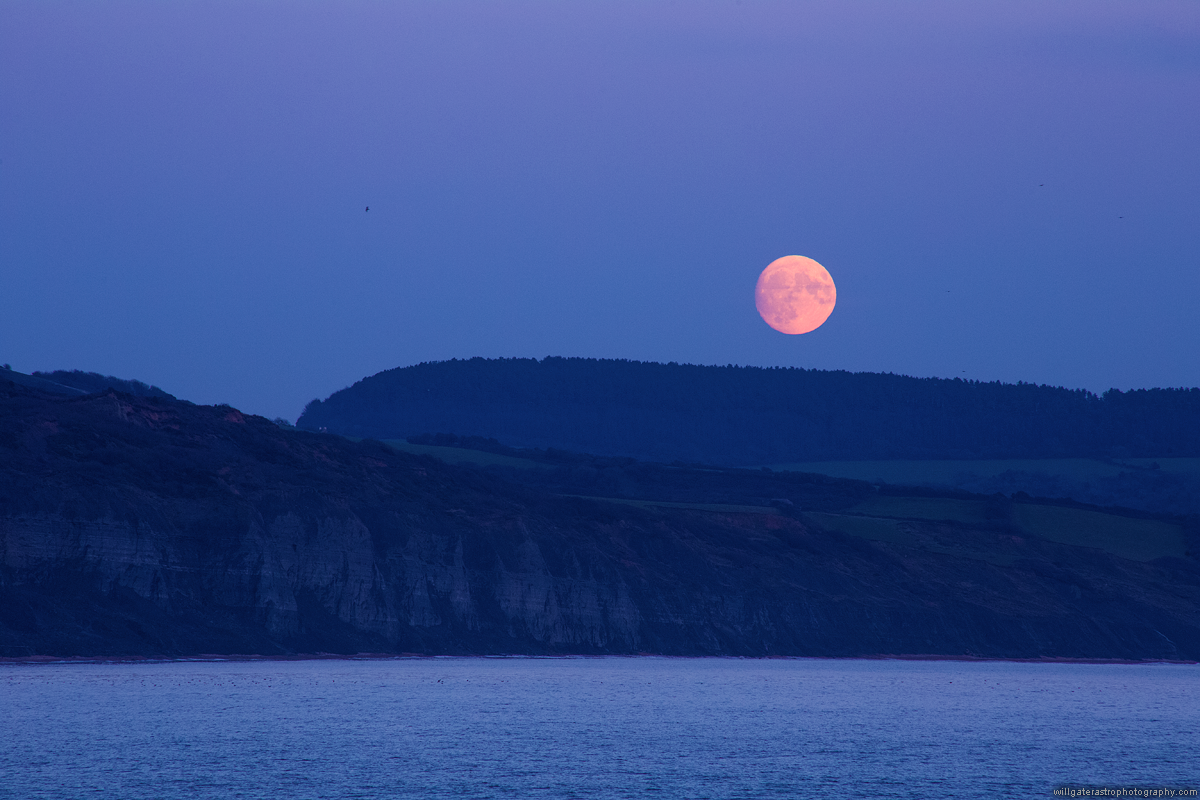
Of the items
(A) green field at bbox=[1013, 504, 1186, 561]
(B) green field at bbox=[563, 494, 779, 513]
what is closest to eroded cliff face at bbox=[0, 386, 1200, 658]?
(B) green field at bbox=[563, 494, 779, 513]

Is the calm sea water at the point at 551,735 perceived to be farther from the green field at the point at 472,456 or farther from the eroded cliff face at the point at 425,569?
the green field at the point at 472,456

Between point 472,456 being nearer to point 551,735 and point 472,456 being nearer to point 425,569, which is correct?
point 425,569

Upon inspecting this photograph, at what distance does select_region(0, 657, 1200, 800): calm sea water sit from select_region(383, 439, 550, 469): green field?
5495cm

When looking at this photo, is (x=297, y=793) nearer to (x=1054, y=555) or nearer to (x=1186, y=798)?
(x=1186, y=798)

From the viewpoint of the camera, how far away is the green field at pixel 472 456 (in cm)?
14171

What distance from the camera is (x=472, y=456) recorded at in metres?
147

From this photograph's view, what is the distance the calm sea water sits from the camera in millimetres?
42250

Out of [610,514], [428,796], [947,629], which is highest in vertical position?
[610,514]

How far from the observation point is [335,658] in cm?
8175

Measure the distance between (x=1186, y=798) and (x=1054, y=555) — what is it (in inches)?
3380

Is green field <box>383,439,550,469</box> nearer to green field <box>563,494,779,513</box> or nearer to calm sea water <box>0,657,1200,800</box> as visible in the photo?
green field <box>563,494,779,513</box>

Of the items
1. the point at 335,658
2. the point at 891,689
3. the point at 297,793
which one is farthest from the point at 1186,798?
the point at 335,658

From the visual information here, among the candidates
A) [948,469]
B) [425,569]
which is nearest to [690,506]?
[425,569]

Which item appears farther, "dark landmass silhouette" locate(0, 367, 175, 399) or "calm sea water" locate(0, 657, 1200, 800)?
"dark landmass silhouette" locate(0, 367, 175, 399)
